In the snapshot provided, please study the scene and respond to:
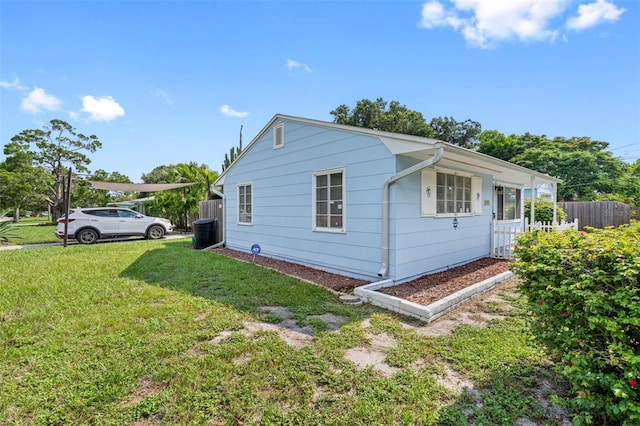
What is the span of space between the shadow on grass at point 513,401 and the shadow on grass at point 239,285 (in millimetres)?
1717

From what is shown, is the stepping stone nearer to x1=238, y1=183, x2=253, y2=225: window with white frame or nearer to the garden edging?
the garden edging

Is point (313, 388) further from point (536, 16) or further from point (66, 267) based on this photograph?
point (536, 16)

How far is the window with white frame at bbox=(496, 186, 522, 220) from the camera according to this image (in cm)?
861

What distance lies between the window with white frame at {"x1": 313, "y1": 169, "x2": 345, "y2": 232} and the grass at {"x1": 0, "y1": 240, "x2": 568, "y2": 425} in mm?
1861

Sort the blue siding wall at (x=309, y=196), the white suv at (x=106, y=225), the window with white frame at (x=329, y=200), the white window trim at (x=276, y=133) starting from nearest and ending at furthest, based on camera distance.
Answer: the blue siding wall at (x=309, y=196), the window with white frame at (x=329, y=200), the white window trim at (x=276, y=133), the white suv at (x=106, y=225)

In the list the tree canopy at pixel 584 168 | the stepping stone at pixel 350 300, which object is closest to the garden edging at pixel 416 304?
the stepping stone at pixel 350 300

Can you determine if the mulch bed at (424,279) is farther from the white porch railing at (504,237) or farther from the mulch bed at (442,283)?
the white porch railing at (504,237)

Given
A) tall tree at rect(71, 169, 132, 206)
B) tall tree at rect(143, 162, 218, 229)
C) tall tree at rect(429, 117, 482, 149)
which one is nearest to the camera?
tall tree at rect(143, 162, 218, 229)

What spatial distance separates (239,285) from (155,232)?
9.92m

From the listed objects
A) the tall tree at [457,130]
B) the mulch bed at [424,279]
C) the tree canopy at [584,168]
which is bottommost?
the mulch bed at [424,279]

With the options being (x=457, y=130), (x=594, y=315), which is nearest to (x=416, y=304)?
(x=594, y=315)

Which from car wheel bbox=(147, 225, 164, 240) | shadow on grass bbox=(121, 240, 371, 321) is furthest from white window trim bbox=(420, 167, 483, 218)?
car wheel bbox=(147, 225, 164, 240)

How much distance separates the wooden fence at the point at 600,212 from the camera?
518 inches

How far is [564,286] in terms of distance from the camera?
184 cm
